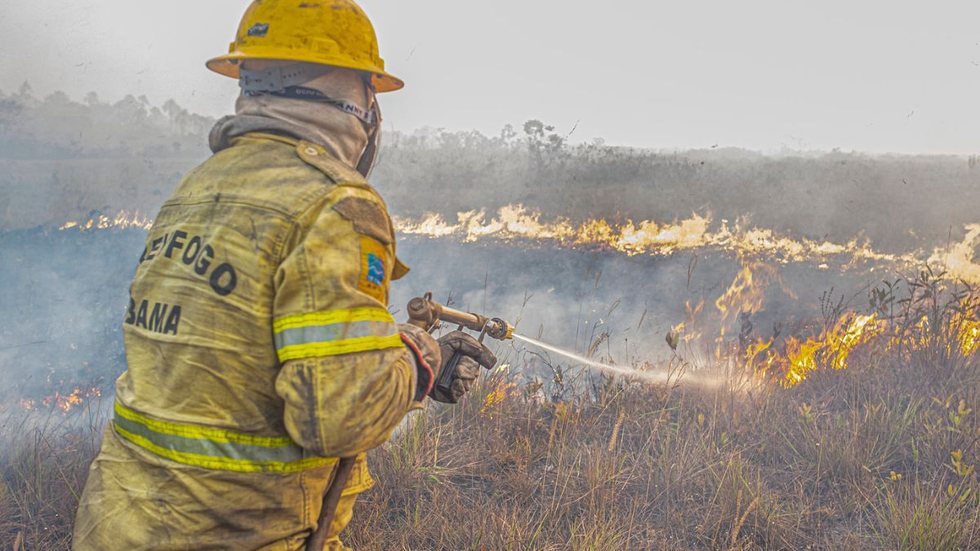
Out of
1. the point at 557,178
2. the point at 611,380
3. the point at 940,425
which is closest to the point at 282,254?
the point at 611,380

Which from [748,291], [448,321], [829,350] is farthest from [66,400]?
[748,291]

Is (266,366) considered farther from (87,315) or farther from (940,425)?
(87,315)

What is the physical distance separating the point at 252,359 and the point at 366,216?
0.42m

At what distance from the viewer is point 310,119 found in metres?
1.87

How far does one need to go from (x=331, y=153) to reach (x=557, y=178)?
444 inches

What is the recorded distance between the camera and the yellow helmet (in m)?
1.89

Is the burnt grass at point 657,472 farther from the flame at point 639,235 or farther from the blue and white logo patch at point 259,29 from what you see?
the flame at point 639,235

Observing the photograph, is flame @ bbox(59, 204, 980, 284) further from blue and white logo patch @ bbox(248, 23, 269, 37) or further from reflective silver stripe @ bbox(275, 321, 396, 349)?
reflective silver stripe @ bbox(275, 321, 396, 349)

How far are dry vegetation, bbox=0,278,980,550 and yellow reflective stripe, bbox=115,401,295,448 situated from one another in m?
1.51

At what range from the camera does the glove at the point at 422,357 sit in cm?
185

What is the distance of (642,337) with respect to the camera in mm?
7523

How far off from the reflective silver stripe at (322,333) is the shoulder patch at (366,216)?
22cm

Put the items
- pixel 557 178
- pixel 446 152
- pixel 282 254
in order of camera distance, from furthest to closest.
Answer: pixel 446 152
pixel 557 178
pixel 282 254

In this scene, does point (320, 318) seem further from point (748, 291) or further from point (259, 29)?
point (748, 291)
